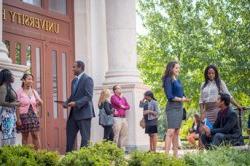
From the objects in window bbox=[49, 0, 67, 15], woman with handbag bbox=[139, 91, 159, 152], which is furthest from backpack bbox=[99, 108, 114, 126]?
window bbox=[49, 0, 67, 15]

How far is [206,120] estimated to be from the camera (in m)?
10.2

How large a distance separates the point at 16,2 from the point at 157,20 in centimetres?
1830

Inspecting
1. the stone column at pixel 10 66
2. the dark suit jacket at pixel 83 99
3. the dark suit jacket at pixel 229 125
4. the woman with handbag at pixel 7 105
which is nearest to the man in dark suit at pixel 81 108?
the dark suit jacket at pixel 83 99

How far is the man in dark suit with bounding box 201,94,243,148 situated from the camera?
30.1 feet

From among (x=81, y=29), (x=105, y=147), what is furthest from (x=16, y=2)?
(x=105, y=147)

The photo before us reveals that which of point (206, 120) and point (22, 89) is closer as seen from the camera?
point (206, 120)

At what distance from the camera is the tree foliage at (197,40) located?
26172mm

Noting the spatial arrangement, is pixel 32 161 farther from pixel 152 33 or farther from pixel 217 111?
pixel 152 33

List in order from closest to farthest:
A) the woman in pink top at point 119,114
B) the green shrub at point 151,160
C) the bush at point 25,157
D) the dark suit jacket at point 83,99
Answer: the bush at point 25,157 < the green shrub at point 151,160 < the dark suit jacket at point 83,99 < the woman in pink top at point 119,114

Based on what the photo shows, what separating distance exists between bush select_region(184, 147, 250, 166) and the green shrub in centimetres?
58

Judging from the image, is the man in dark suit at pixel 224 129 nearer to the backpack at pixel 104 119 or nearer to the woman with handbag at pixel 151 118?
the woman with handbag at pixel 151 118

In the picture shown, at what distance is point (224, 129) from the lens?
9.21 m

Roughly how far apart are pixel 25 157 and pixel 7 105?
415 centimetres

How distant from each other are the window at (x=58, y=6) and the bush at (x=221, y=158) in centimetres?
882
